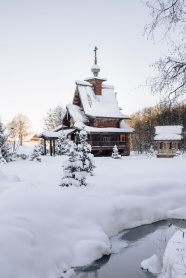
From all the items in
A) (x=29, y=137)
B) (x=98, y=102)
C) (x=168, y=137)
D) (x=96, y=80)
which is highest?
(x=96, y=80)

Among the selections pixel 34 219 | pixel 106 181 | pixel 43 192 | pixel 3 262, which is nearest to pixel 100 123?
pixel 106 181

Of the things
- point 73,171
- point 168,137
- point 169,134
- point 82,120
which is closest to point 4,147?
point 82,120

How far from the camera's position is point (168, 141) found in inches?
1480

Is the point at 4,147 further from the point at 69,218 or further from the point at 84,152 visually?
the point at 69,218

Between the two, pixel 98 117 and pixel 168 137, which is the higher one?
pixel 98 117

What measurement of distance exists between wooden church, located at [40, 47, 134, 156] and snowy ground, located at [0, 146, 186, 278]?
19.8m

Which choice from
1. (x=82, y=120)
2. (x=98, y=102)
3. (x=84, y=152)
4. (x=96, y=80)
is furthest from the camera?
(x=96, y=80)

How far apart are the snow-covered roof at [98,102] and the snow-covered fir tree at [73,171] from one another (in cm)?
2004

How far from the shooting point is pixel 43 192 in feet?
32.9

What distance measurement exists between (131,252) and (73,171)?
18.1 ft

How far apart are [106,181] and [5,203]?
6.71 metres

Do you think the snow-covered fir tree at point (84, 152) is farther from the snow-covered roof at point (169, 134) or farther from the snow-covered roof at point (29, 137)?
the snow-covered roof at point (29, 137)

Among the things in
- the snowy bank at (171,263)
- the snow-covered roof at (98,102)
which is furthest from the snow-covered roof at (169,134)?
the snowy bank at (171,263)

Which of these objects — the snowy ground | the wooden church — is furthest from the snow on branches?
the wooden church
